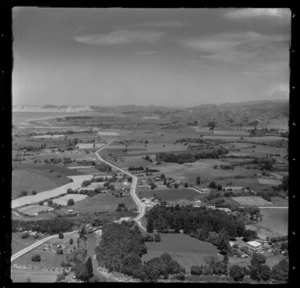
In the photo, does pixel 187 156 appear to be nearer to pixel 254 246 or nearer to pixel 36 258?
pixel 254 246

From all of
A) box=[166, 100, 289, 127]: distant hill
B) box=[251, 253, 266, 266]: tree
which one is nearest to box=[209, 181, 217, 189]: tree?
box=[166, 100, 289, 127]: distant hill

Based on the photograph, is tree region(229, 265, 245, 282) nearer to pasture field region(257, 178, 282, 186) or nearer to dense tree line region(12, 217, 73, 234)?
pasture field region(257, 178, 282, 186)

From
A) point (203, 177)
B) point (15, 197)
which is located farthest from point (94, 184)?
point (203, 177)

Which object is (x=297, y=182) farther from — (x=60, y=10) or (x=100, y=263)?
(x=60, y=10)

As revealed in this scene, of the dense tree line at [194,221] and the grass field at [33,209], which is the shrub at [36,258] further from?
the dense tree line at [194,221]

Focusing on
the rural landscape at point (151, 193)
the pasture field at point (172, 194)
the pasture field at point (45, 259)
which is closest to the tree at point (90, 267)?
the rural landscape at point (151, 193)

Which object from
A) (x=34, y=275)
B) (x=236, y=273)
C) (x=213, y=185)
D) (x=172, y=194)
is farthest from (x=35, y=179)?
(x=236, y=273)
